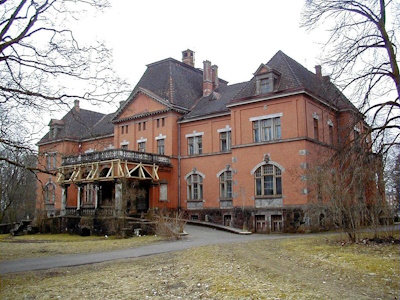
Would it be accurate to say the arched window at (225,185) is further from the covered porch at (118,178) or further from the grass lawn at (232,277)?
the grass lawn at (232,277)

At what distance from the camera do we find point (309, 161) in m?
28.8

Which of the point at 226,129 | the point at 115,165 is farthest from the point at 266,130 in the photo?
the point at 115,165

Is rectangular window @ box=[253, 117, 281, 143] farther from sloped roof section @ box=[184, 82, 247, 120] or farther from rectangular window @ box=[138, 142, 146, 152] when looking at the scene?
rectangular window @ box=[138, 142, 146, 152]

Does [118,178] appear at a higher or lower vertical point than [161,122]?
lower

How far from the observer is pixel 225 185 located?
114 ft

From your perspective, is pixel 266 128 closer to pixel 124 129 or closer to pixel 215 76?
pixel 215 76

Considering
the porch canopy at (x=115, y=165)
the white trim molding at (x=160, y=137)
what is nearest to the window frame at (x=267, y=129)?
the porch canopy at (x=115, y=165)

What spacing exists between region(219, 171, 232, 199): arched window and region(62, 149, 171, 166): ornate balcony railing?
18.0ft

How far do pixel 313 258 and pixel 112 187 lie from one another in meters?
26.4

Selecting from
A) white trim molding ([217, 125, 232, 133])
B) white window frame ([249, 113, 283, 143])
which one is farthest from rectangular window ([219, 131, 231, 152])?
white window frame ([249, 113, 283, 143])

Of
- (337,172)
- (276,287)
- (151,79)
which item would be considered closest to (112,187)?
(151,79)

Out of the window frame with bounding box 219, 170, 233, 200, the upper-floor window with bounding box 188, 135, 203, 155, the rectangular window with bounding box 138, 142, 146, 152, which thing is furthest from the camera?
the rectangular window with bounding box 138, 142, 146, 152

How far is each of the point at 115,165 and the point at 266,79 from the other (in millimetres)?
13787

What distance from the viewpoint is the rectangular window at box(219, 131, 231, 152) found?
3497 centimetres
